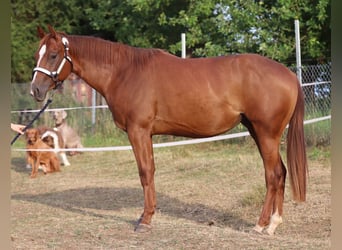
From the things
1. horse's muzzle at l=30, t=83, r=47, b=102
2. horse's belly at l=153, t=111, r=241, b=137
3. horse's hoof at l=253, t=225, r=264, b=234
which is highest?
horse's muzzle at l=30, t=83, r=47, b=102

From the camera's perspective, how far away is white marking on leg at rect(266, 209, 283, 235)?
4582 millimetres

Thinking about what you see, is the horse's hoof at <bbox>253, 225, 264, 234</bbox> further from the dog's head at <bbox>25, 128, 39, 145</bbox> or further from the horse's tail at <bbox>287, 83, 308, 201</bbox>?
the dog's head at <bbox>25, 128, 39, 145</bbox>

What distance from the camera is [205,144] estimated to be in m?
10.6

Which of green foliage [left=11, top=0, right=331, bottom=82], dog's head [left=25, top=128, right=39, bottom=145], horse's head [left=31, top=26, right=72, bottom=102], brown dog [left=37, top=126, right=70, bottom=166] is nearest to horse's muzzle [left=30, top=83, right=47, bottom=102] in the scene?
horse's head [left=31, top=26, right=72, bottom=102]

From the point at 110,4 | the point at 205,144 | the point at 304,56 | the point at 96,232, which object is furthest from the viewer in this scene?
the point at 110,4

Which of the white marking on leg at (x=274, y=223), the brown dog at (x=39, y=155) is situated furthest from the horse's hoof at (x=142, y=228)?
the brown dog at (x=39, y=155)

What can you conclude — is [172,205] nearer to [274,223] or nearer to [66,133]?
[274,223]

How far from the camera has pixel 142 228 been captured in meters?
4.64

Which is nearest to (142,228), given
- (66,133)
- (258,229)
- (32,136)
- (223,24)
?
(258,229)

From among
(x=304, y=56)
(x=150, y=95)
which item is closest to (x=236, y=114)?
(x=150, y=95)

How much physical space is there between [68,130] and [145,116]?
6.80 meters

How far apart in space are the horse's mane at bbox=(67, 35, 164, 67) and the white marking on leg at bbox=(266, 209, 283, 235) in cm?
188

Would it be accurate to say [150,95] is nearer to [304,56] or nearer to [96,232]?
[96,232]

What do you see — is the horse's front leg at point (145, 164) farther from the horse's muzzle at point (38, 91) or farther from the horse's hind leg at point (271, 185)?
the horse's hind leg at point (271, 185)
